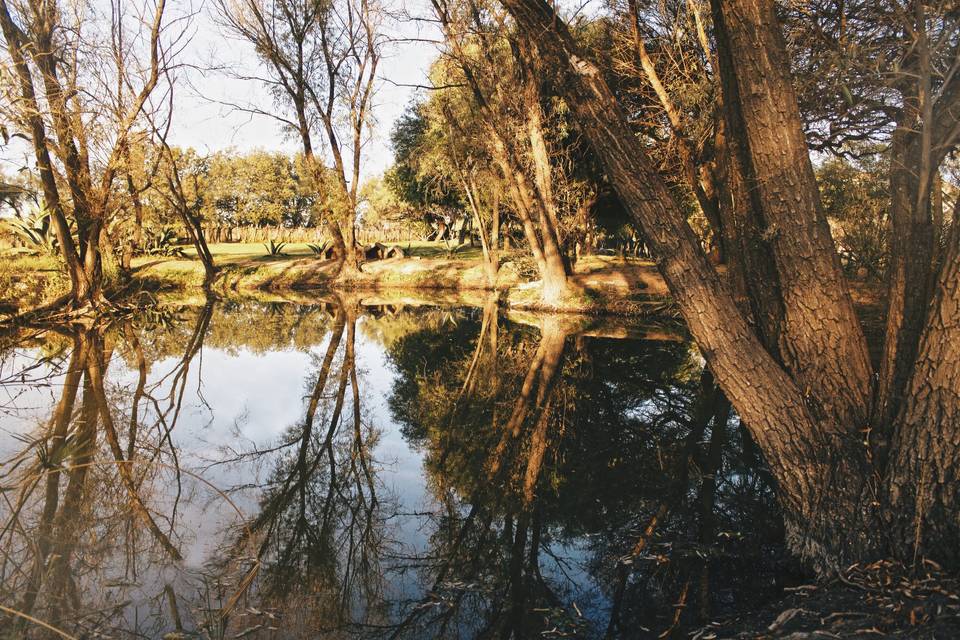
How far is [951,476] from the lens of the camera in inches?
119

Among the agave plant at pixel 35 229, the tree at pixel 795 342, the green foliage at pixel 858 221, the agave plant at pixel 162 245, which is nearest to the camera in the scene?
the tree at pixel 795 342

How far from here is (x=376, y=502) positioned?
202 inches

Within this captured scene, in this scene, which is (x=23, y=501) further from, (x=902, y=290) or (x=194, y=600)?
(x=902, y=290)

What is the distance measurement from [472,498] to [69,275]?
15174mm

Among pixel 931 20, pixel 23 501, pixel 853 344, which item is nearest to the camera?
pixel 853 344

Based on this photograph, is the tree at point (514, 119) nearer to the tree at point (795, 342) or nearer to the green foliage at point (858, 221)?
the green foliage at point (858, 221)

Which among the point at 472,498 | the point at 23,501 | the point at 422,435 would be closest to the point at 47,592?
the point at 23,501

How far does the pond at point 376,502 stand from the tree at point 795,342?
613mm

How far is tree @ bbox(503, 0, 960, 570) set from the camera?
3.15m

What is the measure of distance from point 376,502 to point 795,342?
3.42m

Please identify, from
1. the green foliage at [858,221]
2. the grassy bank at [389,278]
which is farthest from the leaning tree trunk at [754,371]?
the green foliage at [858,221]

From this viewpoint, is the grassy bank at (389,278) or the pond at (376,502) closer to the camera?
the pond at (376,502)

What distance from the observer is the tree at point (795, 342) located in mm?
3150

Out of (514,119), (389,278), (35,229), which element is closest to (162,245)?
(35,229)
